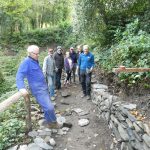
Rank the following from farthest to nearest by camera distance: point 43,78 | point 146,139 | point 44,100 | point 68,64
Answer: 1. point 68,64
2. point 43,78
3. point 44,100
4. point 146,139

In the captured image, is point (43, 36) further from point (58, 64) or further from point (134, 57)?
point (134, 57)

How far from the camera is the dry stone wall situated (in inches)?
261

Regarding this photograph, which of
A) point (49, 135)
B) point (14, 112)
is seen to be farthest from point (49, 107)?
point (14, 112)

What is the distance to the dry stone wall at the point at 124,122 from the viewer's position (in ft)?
21.7

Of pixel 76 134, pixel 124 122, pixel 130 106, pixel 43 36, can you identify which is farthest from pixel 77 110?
pixel 43 36

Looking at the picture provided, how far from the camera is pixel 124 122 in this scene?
780cm

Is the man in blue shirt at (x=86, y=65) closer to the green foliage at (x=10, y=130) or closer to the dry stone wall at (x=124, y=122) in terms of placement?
the dry stone wall at (x=124, y=122)

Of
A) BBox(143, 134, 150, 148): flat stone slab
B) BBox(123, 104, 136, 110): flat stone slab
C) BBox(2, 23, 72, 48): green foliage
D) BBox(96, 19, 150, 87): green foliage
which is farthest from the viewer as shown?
BBox(2, 23, 72, 48): green foliage

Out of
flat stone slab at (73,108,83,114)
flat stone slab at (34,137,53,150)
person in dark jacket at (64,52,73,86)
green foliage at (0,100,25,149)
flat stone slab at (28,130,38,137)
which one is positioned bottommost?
flat stone slab at (73,108,83,114)

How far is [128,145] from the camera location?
23.9 ft

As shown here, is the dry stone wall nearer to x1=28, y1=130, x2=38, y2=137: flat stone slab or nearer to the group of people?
the group of people

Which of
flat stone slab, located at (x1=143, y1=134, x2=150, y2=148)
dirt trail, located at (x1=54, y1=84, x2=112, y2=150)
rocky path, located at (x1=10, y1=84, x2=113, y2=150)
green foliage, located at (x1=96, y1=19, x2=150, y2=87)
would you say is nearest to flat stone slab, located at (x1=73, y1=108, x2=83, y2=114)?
rocky path, located at (x1=10, y1=84, x2=113, y2=150)

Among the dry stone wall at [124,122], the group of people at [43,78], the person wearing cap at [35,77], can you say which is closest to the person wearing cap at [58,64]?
the group of people at [43,78]

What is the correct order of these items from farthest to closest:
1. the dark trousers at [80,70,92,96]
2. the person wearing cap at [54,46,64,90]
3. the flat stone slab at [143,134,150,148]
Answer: the person wearing cap at [54,46,64,90] < the dark trousers at [80,70,92,96] < the flat stone slab at [143,134,150,148]
